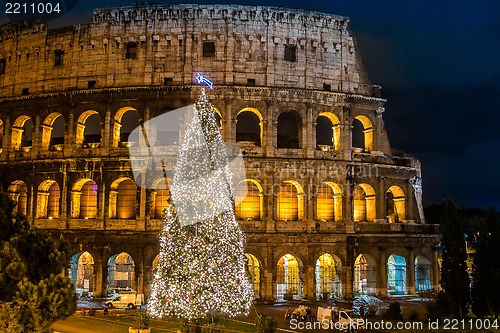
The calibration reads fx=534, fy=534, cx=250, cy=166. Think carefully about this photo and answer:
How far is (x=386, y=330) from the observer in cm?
2144

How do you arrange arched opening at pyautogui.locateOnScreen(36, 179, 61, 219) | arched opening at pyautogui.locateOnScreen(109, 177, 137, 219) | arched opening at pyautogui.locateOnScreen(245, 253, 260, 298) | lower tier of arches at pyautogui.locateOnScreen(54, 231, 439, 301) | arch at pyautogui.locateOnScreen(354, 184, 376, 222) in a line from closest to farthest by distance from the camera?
lower tier of arches at pyautogui.locateOnScreen(54, 231, 439, 301) < arched opening at pyautogui.locateOnScreen(245, 253, 260, 298) < arched opening at pyautogui.locateOnScreen(109, 177, 137, 219) < arched opening at pyautogui.locateOnScreen(36, 179, 61, 219) < arch at pyautogui.locateOnScreen(354, 184, 376, 222)

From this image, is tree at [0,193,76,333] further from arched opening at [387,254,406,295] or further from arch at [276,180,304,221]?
arched opening at [387,254,406,295]

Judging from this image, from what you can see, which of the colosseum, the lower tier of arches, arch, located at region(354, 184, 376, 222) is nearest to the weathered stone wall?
the colosseum

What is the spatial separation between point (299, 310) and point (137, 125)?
50.6 feet

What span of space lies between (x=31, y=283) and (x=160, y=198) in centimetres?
2087

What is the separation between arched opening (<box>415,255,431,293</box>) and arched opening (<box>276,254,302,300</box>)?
8.14m

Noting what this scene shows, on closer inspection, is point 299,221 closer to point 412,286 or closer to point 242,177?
point 242,177

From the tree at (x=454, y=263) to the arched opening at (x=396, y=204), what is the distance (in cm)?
1096

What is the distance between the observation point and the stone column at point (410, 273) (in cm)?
3266

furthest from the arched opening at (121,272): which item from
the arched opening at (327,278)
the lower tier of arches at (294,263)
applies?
the arched opening at (327,278)

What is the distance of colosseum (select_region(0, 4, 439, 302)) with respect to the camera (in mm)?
31172

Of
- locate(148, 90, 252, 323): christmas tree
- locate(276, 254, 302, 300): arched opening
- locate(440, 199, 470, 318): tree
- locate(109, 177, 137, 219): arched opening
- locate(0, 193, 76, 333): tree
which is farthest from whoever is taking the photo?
locate(109, 177, 137, 219): arched opening

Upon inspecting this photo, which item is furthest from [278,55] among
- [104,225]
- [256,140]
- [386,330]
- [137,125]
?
[386,330]
